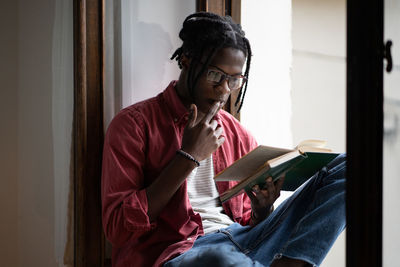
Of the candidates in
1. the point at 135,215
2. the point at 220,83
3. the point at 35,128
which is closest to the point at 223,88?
the point at 220,83

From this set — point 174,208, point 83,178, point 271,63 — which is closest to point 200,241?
point 174,208

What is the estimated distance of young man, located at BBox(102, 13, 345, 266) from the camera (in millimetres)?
1034

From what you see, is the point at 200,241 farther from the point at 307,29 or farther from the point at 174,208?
the point at 307,29

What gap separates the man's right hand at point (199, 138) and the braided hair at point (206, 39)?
0.44 ft

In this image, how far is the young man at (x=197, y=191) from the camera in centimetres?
103

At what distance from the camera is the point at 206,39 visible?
4.34 feet

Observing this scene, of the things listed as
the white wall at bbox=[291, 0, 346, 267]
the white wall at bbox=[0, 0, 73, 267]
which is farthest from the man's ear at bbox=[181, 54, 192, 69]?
the white wall at bbox=[291, 0, 346, 267]

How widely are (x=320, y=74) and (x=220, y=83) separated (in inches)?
57.9

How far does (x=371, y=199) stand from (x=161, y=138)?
77 cm

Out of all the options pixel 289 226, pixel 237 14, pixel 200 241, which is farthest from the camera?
pixel 237 14

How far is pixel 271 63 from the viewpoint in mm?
1964

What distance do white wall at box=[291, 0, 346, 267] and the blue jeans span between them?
151 centimetres

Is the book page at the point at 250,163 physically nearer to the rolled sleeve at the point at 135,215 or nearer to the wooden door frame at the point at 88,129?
the rolled sleeve at the point at 135,215

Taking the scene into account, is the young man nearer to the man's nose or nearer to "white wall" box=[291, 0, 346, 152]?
the man's nose
